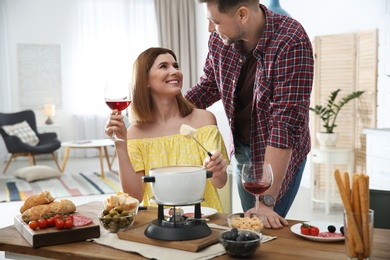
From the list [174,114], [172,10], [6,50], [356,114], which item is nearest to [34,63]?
[6,50]

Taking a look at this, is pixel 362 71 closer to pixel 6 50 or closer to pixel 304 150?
pixel 304 150

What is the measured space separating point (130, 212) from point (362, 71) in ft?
14.1

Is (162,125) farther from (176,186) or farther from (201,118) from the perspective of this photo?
(176,186)

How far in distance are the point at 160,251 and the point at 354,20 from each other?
464cm

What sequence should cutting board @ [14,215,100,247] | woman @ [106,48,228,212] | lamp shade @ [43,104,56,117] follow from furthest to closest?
lamp shade @ [43,104,56,117]
woman @ [106,48,228,212]
cutting board @ [14,215,100,247]

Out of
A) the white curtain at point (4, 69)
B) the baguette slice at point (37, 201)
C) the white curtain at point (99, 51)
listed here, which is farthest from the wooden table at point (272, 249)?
the white curtain at point (99, 51)

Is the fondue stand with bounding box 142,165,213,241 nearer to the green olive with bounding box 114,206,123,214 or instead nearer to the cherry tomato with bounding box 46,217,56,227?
the green olive with bounding box 114,206,123,214

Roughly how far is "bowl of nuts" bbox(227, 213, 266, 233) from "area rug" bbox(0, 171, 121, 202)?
4789 millimetres


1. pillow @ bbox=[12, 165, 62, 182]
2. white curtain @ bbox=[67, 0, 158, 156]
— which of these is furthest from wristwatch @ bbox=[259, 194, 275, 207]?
white curtain @ bbox=[67, 0, 158, 156]

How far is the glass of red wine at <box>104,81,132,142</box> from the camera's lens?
6.27ft

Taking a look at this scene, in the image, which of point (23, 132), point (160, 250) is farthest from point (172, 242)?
point (23, 132)

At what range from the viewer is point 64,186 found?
6.97 m

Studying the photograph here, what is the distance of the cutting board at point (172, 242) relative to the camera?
1548 mm

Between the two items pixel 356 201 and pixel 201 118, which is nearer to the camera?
pixel 356 201
